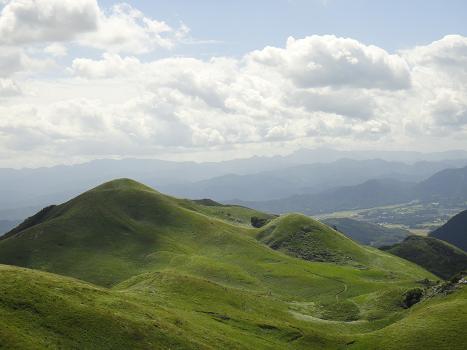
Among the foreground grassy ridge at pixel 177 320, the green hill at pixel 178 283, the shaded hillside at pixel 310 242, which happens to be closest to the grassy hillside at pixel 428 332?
the foreground grassy ridge at pixel 177 320

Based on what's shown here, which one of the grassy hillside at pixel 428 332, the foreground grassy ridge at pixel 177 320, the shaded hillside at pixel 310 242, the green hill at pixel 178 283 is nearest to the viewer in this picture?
the foreground grassy ridge at pixel 177 320

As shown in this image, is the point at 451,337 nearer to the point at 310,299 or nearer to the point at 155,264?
the point at 310,299

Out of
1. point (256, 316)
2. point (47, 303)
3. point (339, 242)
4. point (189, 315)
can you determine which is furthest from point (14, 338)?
point (339, 242)

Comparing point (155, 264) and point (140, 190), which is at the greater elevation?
point (140, 190)

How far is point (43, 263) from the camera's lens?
437ft

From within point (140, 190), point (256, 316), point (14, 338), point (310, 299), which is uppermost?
point (140, 190)

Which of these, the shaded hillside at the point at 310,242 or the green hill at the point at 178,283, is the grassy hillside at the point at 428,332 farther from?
the shaded hillside at the point at 310,242

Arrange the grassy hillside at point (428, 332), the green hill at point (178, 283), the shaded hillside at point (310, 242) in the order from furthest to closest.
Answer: the shaded hillside at point (310, 242)
the grassy hillside at point (428, 332)
the green hill at point (178, 283)

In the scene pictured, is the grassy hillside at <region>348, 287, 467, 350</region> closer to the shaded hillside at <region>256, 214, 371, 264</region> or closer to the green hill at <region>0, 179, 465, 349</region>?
the green hill at <region>0, 179, 465, 349</region>

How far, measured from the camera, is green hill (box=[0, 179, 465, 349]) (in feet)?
176

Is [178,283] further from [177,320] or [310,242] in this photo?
[310,242]

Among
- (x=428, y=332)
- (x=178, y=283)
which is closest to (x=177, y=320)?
(x=178, y=283)

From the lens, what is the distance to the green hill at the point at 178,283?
53500 mm

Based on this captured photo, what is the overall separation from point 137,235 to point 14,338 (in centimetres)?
11457
